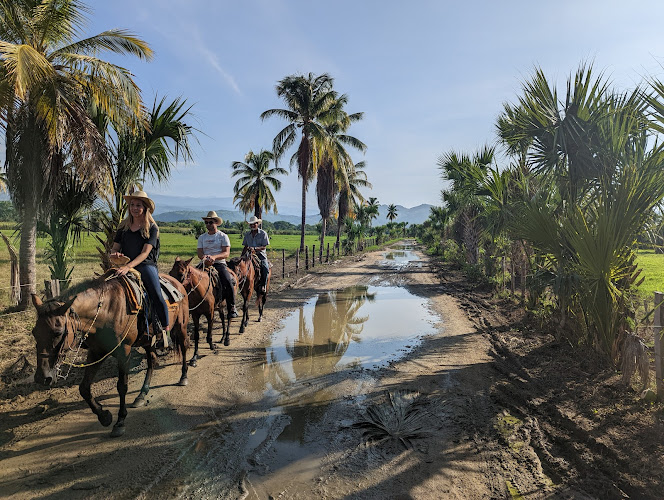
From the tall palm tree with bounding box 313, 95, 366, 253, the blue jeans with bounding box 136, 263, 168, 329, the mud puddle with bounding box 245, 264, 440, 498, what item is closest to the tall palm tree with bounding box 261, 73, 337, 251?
the tall palm tree with bounding box 313, 95, 366, 253

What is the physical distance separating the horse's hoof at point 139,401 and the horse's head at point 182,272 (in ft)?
5.72

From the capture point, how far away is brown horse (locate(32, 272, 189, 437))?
317 centimetres

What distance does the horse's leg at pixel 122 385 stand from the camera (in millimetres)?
3865

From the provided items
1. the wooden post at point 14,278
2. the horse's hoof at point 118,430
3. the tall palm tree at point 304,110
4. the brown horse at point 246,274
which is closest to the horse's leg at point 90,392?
the horse's hoof at point 118,430

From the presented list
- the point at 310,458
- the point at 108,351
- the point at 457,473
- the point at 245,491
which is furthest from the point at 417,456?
the point at 108,351

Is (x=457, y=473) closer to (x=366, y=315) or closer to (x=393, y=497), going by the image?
(x=393, y=497)

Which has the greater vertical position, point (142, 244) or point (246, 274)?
point (142, 244)

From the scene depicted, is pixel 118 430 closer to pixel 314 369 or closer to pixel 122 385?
pixel 122 385

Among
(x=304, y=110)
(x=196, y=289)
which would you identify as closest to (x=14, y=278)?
(x=196, y=289)

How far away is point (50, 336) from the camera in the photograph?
3.18 meters

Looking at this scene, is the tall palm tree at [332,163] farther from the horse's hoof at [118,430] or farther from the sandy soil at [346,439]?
the horse's hoof at [118,430]

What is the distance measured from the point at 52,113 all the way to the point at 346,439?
729cm

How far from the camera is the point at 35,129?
720 centimetres

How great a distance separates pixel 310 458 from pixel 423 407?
170 cm
